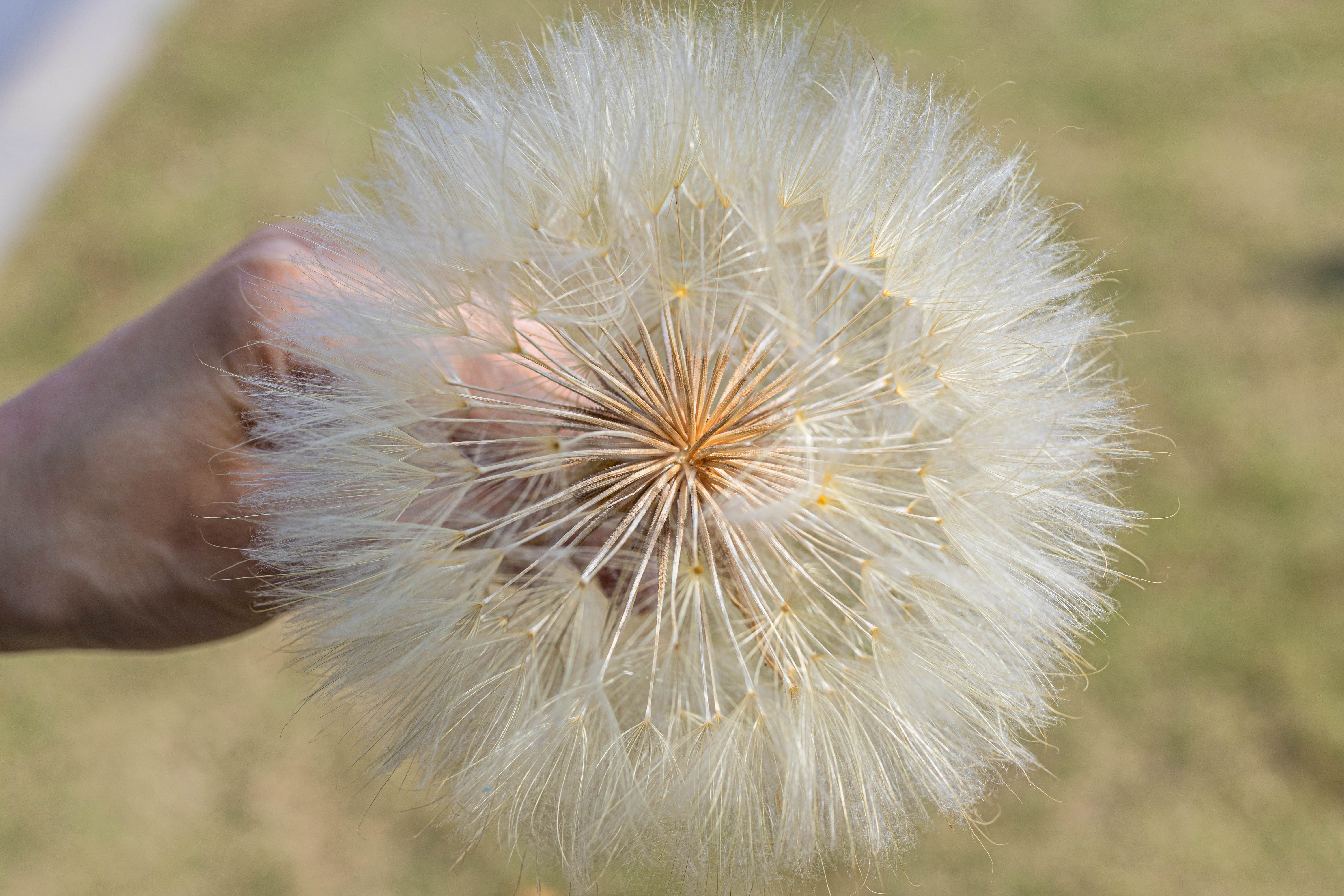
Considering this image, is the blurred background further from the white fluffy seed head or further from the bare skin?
the bare skin

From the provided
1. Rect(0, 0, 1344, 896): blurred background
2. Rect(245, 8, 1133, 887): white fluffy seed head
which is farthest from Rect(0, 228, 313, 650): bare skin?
Rect(0, 0, 1344, 896): blurred background

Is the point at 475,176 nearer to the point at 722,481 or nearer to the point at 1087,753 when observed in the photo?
the point at 722,481

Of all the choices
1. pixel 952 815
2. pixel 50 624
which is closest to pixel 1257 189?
pixel 952 815

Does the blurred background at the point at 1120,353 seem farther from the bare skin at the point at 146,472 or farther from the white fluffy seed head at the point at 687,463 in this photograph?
the bare skin at the point at 146,472

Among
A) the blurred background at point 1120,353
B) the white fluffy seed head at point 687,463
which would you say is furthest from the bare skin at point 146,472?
the blurred background at point 1120,353

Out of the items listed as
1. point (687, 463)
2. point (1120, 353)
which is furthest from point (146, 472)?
point (1120, 353)

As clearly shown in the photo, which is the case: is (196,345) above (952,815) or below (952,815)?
above
